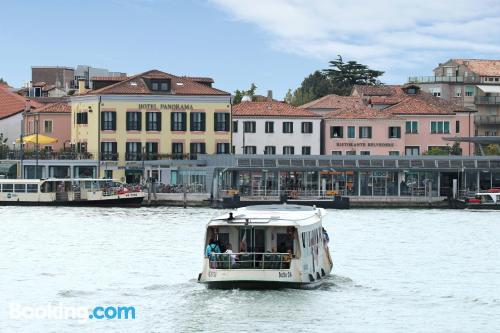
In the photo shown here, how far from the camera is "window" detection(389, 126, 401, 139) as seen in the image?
431 feet

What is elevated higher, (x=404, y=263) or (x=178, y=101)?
(x=178, y=101)

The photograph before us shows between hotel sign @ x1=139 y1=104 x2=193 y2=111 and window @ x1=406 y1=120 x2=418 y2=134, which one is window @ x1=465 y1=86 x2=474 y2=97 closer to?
window @ x1=406 y1=120 x2=418 y2=134

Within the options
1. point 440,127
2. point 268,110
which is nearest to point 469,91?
point 440,127

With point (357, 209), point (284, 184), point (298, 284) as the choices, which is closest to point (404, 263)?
point (298, 284)

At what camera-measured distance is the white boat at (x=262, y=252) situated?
46844mm

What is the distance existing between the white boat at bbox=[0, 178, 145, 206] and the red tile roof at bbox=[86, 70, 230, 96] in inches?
548

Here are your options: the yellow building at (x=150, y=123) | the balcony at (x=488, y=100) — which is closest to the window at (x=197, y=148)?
the yellow building at (x=150, y=123)

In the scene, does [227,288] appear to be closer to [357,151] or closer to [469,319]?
[469,319]

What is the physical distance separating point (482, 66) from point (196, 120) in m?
58.4

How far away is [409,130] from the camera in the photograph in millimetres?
133250

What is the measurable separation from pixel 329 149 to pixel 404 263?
6753 centimetres


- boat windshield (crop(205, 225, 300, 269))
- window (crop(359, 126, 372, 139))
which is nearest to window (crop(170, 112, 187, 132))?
window (crop(359, 126, 372, 139))

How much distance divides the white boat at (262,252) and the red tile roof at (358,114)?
262ft

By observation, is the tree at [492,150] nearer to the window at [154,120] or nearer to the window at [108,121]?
the window at [154,120]
